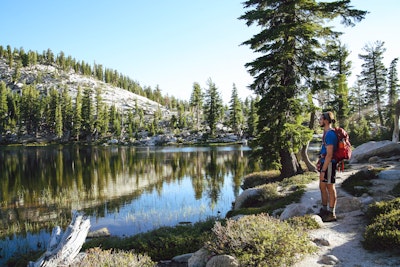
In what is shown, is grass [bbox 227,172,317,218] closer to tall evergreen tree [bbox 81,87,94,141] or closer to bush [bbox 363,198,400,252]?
bush [bbox 363,198,400,252]

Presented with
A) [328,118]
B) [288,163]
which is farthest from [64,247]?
[288,163]

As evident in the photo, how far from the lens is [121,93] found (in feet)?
582

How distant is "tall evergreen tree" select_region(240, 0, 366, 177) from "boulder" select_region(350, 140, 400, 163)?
6.66 metres

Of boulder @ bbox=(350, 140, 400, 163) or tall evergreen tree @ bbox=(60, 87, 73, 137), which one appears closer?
boulder @ bbox=(350, 140, 400, 163)

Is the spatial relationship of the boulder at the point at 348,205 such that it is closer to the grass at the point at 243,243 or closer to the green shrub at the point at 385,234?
the grass at the point at 243,243

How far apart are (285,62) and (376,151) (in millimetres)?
10007

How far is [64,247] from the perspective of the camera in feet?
19.5

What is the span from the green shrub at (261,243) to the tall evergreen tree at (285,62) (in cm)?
1043

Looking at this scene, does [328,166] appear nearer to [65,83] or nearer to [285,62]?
[285,62]

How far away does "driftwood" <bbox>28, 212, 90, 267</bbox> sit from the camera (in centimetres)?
579

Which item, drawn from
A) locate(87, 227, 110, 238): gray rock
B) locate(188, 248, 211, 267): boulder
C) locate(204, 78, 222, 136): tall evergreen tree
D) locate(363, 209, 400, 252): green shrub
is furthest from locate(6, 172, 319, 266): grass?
locate(204, 78, 222, 136): tall evergreen tree

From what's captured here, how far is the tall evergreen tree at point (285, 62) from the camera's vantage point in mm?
16266

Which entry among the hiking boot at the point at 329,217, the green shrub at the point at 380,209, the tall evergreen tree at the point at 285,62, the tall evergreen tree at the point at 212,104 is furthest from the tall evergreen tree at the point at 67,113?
the green shrub at the point at 380,209

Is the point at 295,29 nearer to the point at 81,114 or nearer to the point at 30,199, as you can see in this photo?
the point at 30,199
